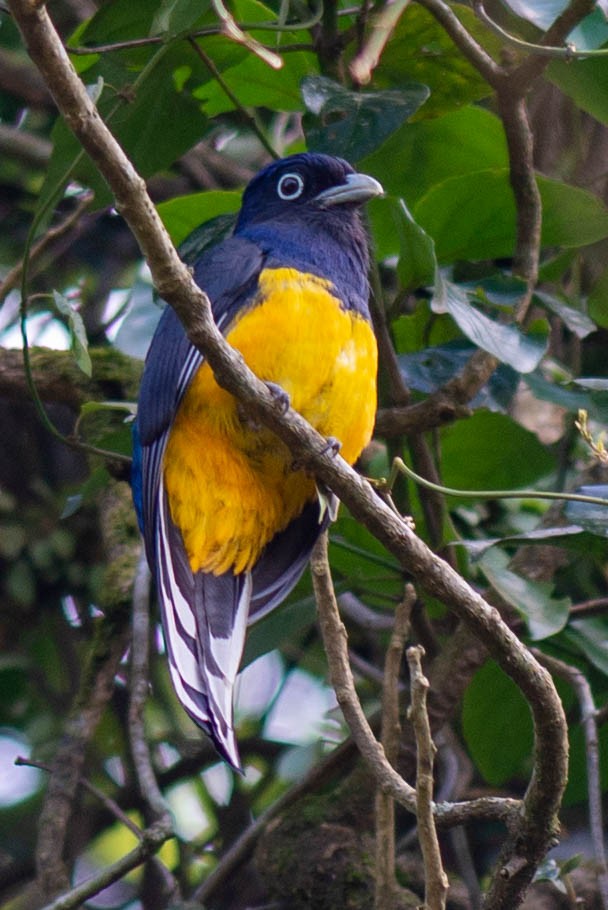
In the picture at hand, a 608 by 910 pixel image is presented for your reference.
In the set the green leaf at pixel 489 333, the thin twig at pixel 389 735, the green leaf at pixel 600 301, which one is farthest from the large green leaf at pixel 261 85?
the thin twig at pixel 389 735

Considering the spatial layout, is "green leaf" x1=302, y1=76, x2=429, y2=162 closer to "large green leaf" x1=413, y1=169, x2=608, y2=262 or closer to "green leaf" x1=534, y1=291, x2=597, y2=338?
"large green leaf" x1=413, y1=169, x2=608, y2=262

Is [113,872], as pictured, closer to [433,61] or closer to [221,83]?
[221,83]

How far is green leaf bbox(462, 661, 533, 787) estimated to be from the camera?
3334 mm

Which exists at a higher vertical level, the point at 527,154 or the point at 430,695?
the point at 527,154

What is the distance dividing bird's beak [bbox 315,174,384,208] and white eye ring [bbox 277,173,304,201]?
0.20ft

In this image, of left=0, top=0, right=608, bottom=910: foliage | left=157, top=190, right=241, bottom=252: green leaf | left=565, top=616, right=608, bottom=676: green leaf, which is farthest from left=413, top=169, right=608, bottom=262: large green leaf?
left=565, top=616, right=608, bottom=676: green leaf

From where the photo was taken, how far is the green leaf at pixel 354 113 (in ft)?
9.15

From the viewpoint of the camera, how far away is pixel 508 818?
1.98 m

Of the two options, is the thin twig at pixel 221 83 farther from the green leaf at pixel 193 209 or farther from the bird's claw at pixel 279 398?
the bird's claw at pixel 279 398

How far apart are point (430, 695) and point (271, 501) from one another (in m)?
0.74

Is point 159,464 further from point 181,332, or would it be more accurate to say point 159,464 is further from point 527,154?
point 527,154

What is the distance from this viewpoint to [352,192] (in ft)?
9.96

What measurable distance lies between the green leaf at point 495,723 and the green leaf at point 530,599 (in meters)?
0.58

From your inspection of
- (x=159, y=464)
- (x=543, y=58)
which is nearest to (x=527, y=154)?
(x=543, y=58)
